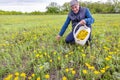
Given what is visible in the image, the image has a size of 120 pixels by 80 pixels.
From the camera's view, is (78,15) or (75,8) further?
(78,15)

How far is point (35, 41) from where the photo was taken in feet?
19.6

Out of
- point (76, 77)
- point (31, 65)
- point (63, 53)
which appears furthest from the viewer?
point (63, 53)

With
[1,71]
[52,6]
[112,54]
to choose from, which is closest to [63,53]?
[112,54]

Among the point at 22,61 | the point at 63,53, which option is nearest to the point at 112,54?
the point at 63,53

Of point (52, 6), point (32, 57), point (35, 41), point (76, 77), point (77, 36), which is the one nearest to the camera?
point (76, 77)

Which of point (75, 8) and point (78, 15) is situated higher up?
point (75, 8)

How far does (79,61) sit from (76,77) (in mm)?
610

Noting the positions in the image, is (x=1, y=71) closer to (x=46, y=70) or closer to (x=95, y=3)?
(x=46, y=70)

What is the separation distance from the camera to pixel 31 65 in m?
3.97

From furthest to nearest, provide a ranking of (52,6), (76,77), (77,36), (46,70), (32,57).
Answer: (52,6), (77,36), (32,57), (46,70), (76,77)

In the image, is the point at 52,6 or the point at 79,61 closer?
the point at 79,61

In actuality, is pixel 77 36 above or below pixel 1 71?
above

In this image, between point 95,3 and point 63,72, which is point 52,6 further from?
point 63,72

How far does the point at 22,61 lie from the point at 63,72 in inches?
42.6
